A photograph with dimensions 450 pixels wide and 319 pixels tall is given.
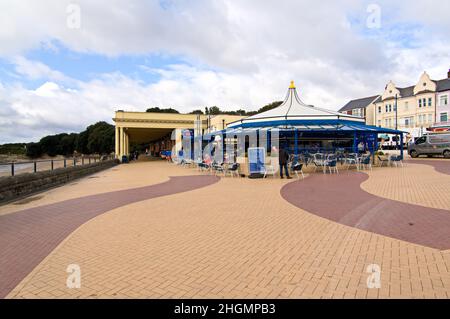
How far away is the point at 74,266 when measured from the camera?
386 cm

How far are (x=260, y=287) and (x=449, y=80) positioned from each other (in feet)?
173

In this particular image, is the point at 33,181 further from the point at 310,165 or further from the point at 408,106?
the point at 408,106

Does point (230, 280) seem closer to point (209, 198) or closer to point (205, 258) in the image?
point (205, 258)

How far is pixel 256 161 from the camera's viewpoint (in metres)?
13.7

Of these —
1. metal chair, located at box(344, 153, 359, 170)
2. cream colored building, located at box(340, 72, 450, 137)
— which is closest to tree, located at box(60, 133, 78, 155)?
cream colored building, located at box(340, 72, 450, 137)

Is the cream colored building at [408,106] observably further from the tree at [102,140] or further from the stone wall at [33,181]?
the tree at [102,140]

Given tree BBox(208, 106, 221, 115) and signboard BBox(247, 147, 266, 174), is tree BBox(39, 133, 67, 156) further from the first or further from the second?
signboard BBox(247, 147, 266, 174)

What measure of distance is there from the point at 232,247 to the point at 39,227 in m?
4.15

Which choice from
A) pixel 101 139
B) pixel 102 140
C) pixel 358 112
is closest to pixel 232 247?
pixel 358 112

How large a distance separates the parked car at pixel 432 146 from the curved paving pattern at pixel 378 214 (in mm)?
19941

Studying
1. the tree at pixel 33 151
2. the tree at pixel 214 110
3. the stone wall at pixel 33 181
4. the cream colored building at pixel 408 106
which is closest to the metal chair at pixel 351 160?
the stone wall at pixel 33 181

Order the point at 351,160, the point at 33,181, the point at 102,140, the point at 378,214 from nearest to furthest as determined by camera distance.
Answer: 1. the point at 378,214
2. the point at 33,181
3. the point at 351,160
4. the point at 102,140

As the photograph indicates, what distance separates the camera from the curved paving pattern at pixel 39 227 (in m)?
3.87
